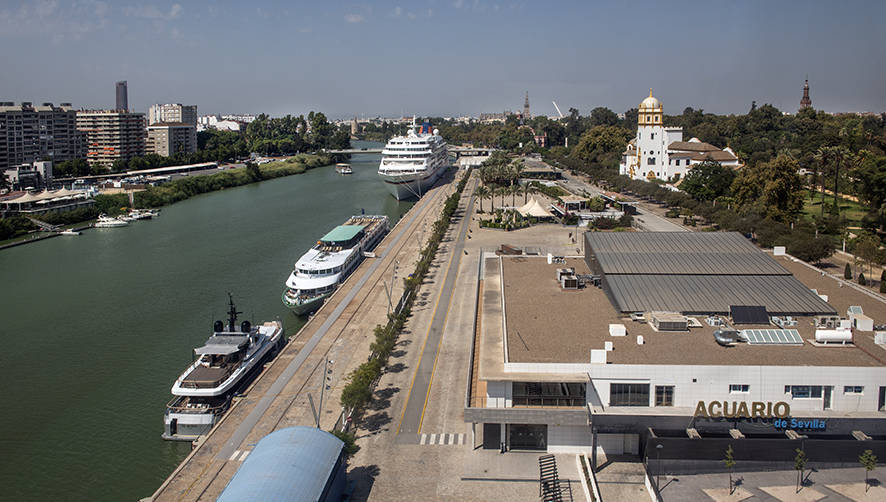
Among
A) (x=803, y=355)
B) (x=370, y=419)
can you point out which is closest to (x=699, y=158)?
(x=803, y=355)

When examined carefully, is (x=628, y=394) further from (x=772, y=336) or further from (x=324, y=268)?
(x=324, y=268)

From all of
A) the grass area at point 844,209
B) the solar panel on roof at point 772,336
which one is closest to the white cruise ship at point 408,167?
the grass area at point 844,209

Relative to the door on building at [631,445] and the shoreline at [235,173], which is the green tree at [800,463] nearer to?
the door on building at [631,445]

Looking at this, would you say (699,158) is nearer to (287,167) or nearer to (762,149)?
(762,149)

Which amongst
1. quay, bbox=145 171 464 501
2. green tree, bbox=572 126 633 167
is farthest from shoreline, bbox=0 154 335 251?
green tree, bbox=572 126 633 167

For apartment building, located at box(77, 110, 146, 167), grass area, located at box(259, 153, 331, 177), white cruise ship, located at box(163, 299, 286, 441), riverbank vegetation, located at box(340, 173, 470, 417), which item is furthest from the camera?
grass area, located at box(259, 153, 331, 177)

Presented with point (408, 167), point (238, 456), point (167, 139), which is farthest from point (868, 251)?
point (167, 139)

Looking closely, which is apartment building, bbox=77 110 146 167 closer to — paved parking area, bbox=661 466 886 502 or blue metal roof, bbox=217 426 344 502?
blue metal roof, bbox=217 426 344 502
